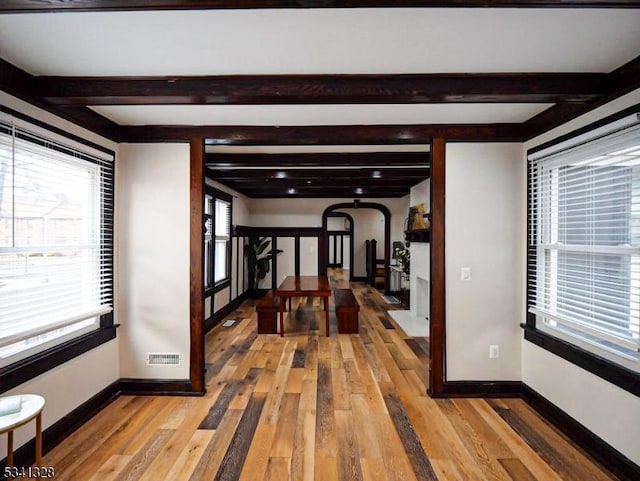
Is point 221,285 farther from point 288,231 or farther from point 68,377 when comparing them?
point 68,377

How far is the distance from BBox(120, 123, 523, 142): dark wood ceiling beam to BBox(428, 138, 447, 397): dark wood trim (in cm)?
15

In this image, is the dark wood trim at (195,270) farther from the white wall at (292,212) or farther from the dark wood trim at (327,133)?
the white wall at (292,212)

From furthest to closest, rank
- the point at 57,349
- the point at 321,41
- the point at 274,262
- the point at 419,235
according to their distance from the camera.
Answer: the point at 274,262, the point at 419,235, the point at 57,349, the point at 321,41

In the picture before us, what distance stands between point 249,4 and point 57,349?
2.48 meters

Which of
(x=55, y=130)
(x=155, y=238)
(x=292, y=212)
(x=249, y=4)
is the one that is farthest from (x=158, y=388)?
(x=292, y=212)

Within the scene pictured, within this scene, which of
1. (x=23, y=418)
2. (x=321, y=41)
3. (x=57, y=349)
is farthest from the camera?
(x=57, y=349)

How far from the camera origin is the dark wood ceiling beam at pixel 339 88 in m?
2.06

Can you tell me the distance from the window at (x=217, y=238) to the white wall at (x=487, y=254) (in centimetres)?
331

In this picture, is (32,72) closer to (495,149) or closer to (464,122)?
(464,122)

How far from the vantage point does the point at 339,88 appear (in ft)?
6.86

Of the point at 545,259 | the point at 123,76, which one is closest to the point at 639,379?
the point at 545,259

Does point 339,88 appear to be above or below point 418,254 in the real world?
above

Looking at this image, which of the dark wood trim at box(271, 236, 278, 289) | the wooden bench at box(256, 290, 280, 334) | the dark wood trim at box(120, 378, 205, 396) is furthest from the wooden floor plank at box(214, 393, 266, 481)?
the dark wood trim at box(271, 236, 278, 289)

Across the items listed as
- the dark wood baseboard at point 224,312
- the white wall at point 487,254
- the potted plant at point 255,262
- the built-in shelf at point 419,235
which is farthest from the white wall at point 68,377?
the potted plant at point 255,262
